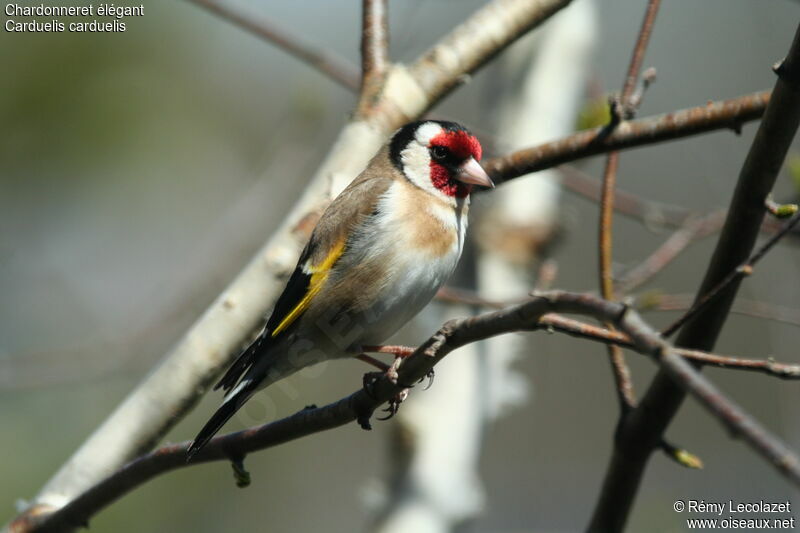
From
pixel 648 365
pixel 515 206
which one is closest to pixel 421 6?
pixel 515 206

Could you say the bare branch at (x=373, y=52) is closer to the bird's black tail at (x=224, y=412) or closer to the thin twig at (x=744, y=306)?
the bird's black tail at (x=224, y=412)

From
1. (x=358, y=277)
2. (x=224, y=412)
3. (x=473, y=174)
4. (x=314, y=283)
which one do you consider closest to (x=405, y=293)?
(x=358, y=277)

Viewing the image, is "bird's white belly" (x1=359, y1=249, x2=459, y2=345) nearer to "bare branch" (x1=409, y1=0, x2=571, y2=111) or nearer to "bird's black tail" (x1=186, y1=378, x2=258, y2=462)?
"bird's black tail" (x1=186, y1=378, x2=258, y2=462)

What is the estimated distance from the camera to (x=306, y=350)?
3.34 metres

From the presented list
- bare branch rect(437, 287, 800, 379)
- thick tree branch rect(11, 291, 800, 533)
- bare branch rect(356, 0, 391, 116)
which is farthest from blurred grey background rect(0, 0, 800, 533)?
bare branch rect(437, 287, 800, 379)

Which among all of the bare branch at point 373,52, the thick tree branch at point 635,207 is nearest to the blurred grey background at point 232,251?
the thick tree branch at point 635,207

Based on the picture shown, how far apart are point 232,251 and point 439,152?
294 centimetres

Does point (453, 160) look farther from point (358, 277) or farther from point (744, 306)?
point (744, 306)

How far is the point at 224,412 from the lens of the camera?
2.87 metres

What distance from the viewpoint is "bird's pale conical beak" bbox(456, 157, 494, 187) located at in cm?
349

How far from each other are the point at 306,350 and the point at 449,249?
2.28 feet

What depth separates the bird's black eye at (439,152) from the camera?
3820 millimetres

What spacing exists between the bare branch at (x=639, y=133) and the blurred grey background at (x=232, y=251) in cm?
147

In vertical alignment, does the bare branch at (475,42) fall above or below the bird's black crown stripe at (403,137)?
above
